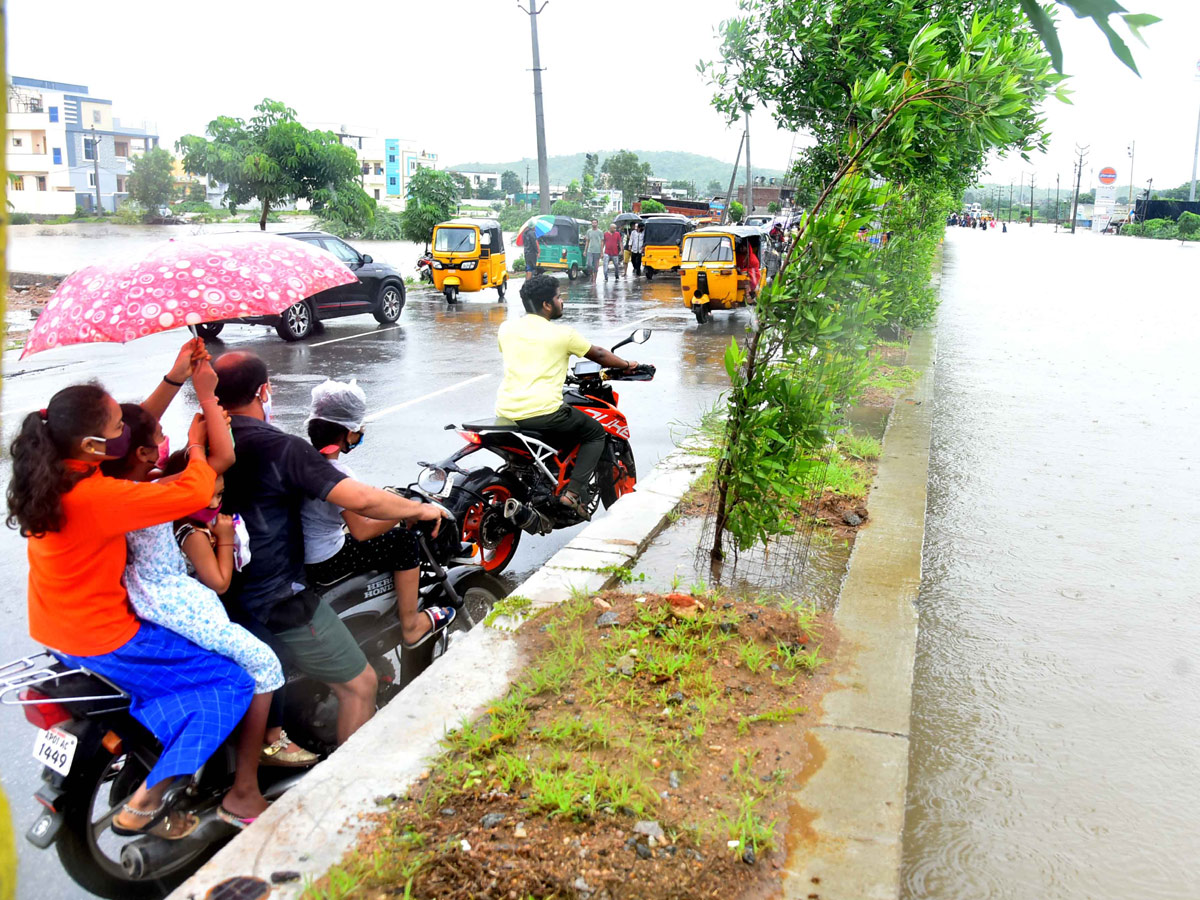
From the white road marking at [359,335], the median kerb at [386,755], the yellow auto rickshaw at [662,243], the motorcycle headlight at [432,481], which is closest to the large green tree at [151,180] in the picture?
the yellow auto rickshaw at [662,243]

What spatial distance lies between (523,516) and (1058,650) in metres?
2.79

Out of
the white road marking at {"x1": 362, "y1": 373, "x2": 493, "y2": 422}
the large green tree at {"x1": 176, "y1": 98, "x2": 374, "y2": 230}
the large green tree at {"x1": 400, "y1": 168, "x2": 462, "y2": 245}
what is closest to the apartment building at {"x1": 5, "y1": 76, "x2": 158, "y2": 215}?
the large green tree at {"x1": 400, "y1": 168, "x2": 462, "y2": 245}

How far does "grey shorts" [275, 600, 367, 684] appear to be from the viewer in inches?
134

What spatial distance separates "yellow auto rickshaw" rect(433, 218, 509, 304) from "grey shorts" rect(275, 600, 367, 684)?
60.1ft

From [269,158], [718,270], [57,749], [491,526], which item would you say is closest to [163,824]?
[57,749]

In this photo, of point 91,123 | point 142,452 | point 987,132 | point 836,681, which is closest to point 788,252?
point 987,132

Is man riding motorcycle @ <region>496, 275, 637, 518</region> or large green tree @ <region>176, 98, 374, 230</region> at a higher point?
large green tree @ <region>176, 98, 374, 230</region>

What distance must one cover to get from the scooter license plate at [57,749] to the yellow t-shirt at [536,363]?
3.13 meters

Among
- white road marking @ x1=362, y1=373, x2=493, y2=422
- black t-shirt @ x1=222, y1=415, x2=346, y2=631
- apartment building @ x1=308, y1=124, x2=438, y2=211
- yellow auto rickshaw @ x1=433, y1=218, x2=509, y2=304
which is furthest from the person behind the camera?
apartment building @ x1=308, y1=124, x2=438, y2=211

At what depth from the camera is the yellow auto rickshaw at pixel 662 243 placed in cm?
2908

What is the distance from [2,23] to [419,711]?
3178 millimetres

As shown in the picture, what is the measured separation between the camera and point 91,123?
349ft

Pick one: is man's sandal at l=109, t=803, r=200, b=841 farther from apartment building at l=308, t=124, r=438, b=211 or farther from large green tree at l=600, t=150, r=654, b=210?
apartment building at l=308, t=124, r=438, b=211

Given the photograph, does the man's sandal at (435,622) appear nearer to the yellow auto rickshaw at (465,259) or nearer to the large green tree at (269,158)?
the yellow auto rickshaw at (465,259)
